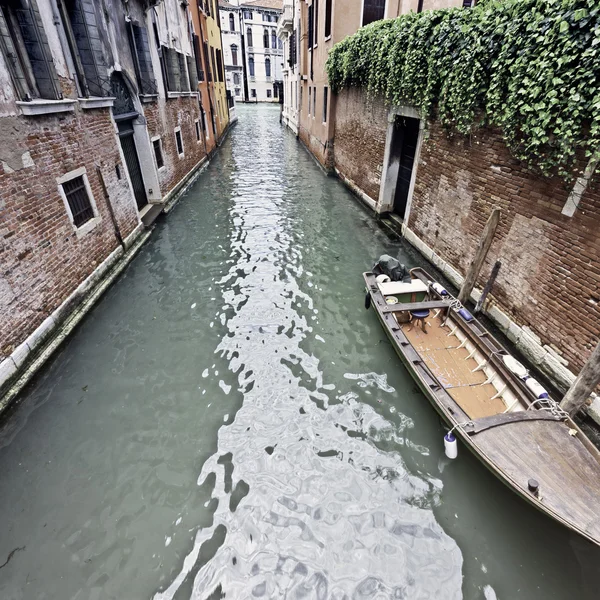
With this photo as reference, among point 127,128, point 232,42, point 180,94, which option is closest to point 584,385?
point 127,128

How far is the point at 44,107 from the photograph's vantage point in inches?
207

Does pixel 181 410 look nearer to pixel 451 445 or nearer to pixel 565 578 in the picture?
pixel 451 445

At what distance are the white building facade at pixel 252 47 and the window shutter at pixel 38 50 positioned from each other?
1970 inches

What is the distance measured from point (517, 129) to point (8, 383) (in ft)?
25.7

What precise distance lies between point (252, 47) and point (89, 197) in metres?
55.7

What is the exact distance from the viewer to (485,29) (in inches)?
206

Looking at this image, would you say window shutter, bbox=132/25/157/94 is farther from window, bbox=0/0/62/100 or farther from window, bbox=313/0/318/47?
window, bbox=313/0/318/47

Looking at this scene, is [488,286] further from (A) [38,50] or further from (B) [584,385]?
(A) [38,50]

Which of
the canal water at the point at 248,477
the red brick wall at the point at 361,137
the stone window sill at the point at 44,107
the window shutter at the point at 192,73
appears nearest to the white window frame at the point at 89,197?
the stone window sill at the point at 44,107

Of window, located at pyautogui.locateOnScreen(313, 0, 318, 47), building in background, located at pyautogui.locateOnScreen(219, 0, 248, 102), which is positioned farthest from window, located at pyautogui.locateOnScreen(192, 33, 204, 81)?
building in background, located at pyautogui.locateOnScreen(219, 0, 248, 102)

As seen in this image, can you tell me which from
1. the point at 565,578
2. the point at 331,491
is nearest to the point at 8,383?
the point at 331,491

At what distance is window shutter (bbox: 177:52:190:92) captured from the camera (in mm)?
13062

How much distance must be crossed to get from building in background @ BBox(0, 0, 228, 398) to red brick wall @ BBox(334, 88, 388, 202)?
6.44 m

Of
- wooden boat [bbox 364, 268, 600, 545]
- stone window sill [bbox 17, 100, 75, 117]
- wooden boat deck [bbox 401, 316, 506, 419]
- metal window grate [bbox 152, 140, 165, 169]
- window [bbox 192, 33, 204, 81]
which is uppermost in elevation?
window [bbox 192, 33, 204, 81]
